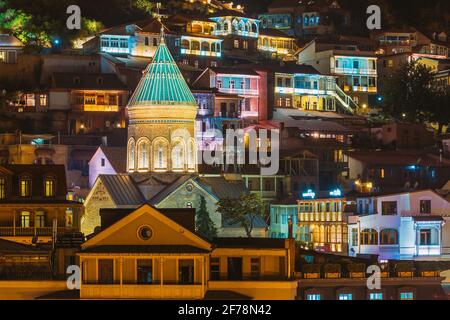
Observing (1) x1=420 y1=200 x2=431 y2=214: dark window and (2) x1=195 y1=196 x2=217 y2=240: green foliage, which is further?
(1) x1=420 y1=200 x2=431 y2=214: dark window

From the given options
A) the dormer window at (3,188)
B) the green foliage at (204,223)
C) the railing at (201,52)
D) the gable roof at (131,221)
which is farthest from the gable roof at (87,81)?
the gable roof at (131,221)

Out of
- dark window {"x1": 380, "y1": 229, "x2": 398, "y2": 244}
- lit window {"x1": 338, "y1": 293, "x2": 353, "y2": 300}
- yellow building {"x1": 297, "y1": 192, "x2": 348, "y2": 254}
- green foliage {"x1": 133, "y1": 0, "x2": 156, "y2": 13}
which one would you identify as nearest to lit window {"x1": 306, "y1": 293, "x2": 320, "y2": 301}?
lit window {"x1": 338, "y1": 293, "x2": 353, "y2": 300}

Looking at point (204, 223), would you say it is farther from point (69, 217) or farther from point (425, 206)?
point (425, 206)

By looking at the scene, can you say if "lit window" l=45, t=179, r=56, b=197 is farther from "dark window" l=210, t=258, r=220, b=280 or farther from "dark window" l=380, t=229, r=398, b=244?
"dark window" l=380, t=229, r=398, b=244

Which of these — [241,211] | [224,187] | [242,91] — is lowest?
[241,211]

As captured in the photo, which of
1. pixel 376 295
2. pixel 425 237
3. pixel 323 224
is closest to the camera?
pixel 376 295

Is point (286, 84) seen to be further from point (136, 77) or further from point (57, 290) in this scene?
point (57, 290)

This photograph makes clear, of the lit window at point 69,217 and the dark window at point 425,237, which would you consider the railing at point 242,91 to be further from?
the lit window at point 69,217

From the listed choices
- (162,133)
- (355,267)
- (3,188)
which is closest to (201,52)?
(162,133)
